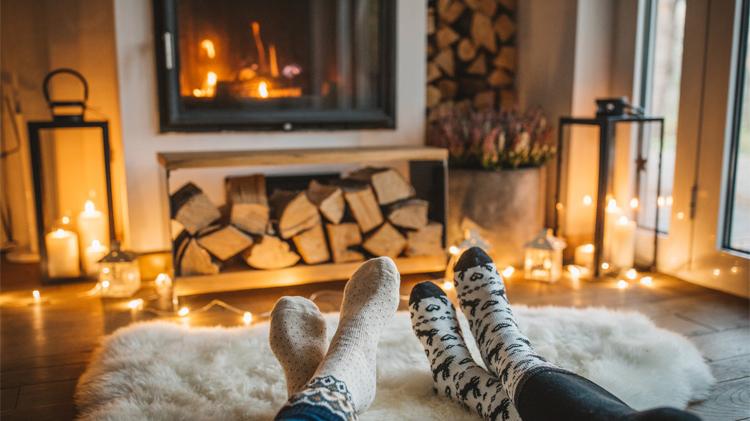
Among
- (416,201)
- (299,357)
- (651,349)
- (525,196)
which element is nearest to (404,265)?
(416,201)

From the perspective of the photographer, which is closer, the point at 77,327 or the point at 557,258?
the point at 77,327

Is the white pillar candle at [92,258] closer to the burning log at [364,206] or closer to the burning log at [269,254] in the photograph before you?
the burning log at [269,254]

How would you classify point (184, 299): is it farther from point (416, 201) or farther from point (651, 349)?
point (651, 349)

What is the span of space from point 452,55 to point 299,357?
2.07 meters

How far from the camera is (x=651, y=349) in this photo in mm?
1612

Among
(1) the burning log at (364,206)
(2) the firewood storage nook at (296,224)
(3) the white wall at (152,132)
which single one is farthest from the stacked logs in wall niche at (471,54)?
(1) the burning log at (364,206)

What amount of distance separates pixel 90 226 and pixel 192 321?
764mm

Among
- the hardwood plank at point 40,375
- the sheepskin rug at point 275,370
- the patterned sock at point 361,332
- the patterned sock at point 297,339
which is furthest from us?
the hardwood plank at point 40,375

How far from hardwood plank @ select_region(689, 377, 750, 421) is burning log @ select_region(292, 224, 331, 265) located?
126cm

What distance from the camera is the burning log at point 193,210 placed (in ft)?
7.04

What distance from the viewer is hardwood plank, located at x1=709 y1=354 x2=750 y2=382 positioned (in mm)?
1571

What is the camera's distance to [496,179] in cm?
249

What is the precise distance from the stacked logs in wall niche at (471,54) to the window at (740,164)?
1054mm

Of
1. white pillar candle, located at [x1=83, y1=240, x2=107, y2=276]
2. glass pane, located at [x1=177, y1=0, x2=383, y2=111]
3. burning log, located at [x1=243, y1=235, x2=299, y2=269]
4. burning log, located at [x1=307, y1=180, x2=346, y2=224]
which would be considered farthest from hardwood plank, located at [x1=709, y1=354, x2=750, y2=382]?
white pillar candle, located at [x1=83, y1=240, x2=107, y2=276]
